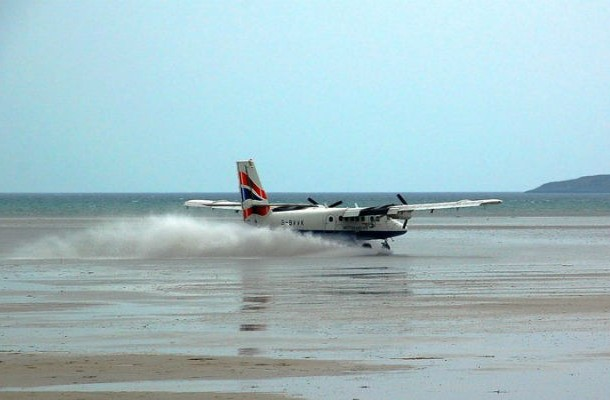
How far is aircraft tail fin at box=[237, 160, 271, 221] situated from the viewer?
47062 millimetres

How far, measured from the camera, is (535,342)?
18.5 metres

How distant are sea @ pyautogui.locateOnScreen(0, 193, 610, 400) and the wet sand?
1.5 inches

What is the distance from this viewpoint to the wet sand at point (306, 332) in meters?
14.7

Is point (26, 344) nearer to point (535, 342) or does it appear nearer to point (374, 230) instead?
point (535, 342)

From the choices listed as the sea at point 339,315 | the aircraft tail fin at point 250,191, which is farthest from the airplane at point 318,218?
the sea at point 339,315

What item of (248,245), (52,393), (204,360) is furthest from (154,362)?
(248,245)

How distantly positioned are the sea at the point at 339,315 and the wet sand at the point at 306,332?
37mm

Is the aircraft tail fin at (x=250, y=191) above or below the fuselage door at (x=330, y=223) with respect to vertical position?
above

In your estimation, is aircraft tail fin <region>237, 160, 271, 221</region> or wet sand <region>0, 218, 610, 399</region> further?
aircraft tail fin <region>237, 160, 271, 221</region>

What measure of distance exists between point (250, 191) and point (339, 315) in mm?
24687

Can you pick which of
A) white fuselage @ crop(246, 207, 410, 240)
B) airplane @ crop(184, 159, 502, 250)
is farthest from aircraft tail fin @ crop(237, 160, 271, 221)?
white fuselage @ crop(246, 207, 410, 240)

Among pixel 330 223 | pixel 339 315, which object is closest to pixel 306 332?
pixel 339 315

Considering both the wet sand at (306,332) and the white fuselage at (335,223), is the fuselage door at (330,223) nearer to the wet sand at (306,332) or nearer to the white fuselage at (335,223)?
the white fuselage at (335,223)

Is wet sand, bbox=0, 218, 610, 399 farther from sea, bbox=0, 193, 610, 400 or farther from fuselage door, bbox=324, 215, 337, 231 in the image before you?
fuselage door, bbox=324, 215, 337, 231
